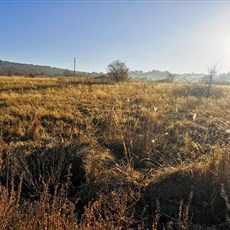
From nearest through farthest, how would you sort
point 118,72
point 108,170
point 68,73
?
point 108,170 → point 118,72 → point 68,73

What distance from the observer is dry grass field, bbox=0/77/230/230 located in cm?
304

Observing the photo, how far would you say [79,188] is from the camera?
15.4 ft

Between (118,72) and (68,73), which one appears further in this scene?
(68,73)

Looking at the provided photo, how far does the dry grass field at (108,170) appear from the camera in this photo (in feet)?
9.96

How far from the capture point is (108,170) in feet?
16.2

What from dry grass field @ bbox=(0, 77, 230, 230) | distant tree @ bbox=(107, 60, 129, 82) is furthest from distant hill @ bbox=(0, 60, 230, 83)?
dry grass field @ bbox=(0, 77, 230, 230)

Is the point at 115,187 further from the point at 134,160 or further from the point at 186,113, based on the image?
the point at 186,113

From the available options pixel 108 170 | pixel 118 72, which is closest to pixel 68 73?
pixel 118 72

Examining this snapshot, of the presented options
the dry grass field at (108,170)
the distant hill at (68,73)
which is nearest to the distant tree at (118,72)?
the distant hill at (68,73)

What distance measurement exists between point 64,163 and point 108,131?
6.50 feet

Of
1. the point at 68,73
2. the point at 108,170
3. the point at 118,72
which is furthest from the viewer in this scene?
A: the point at 68,73

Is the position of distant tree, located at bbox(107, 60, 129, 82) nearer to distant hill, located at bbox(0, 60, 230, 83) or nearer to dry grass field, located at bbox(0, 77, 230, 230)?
distant hill, located at bbox(0, 60, 230, 83)

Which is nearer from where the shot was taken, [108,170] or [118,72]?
[108,170]

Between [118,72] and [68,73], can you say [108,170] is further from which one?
[68,73]
